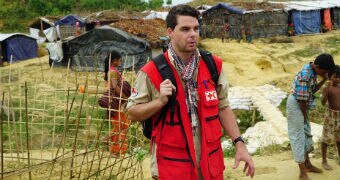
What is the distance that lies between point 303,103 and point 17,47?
57.8 ft

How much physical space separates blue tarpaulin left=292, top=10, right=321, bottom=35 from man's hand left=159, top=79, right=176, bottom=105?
21260 millimetres

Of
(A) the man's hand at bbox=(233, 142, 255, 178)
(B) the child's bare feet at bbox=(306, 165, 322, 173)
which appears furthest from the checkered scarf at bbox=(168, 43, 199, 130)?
(B) the child's bare feet at bbox=(306, 165, 322, 173)

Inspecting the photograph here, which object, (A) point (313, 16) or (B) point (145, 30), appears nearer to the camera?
(B) point (145, 30)

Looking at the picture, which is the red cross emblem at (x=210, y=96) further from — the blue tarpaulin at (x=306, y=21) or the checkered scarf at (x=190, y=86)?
the blue tarpaulin at (x=306, y=21)

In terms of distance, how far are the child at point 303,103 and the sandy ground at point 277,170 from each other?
260mm

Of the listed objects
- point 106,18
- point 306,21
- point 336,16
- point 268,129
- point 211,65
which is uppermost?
point 106,18

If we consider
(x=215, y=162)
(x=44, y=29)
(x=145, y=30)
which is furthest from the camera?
(x=44, y=29)

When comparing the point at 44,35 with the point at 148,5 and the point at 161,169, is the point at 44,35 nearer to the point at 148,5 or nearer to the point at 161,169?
the point at 148,5

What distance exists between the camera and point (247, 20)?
20781mm

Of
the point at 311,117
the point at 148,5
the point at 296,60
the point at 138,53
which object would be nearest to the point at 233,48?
the point at 296,60

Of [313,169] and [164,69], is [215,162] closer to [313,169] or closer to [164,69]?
[164,69]

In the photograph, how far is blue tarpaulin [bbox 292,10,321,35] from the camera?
2219 centimetres

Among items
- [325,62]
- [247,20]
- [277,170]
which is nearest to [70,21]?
[247,20]

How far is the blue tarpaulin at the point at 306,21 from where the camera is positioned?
22.2 metres
